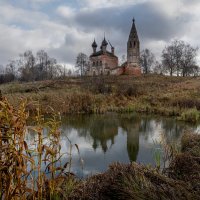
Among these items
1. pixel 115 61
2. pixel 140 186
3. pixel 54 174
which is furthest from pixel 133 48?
pixel 54 174

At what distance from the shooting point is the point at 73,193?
3094mm

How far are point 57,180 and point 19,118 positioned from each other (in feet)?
3.11

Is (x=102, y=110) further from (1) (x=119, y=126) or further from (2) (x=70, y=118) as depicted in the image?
(1) (x=119, y=126)

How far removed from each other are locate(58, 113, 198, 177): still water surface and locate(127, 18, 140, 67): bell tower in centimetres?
3576

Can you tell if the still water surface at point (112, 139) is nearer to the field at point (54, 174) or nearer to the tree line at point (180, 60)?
the field at point (54, 174)

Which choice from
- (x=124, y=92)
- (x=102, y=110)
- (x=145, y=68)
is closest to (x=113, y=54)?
(x=145, y=68)

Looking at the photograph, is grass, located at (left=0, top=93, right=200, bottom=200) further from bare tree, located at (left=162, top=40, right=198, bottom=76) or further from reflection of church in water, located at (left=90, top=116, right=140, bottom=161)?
bare tree, located at (left=162, top=40, right=198, bottom=76)

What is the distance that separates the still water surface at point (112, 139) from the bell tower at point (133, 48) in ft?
117

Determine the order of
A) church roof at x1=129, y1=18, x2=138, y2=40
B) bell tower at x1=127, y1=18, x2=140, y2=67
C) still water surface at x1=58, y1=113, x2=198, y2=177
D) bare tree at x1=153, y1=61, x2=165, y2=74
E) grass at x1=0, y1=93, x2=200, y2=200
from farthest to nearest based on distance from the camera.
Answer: bare tree at x1=153, y1=61, x2=165, y2=74, church roof at x1=129, y1=18, x2=138, y2=40, bell tower at x1=127, y1=18, x2=140, y2=67, still water surface at x1=58, y1=113, x2=198, y2=177, grass at x1=0, y1=93, x2=200, y2=200

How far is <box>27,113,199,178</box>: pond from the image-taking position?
6207 mm

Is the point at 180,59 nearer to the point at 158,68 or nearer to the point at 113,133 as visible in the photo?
the point at 158,68

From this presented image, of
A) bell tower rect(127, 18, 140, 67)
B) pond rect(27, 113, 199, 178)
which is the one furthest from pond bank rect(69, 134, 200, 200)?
bell tower rect(127, 18, 140, 67)

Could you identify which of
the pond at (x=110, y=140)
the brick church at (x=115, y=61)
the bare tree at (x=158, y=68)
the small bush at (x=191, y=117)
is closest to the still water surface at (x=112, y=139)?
the pond at (x=110, y=140)

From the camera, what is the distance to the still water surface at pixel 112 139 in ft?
20.8
